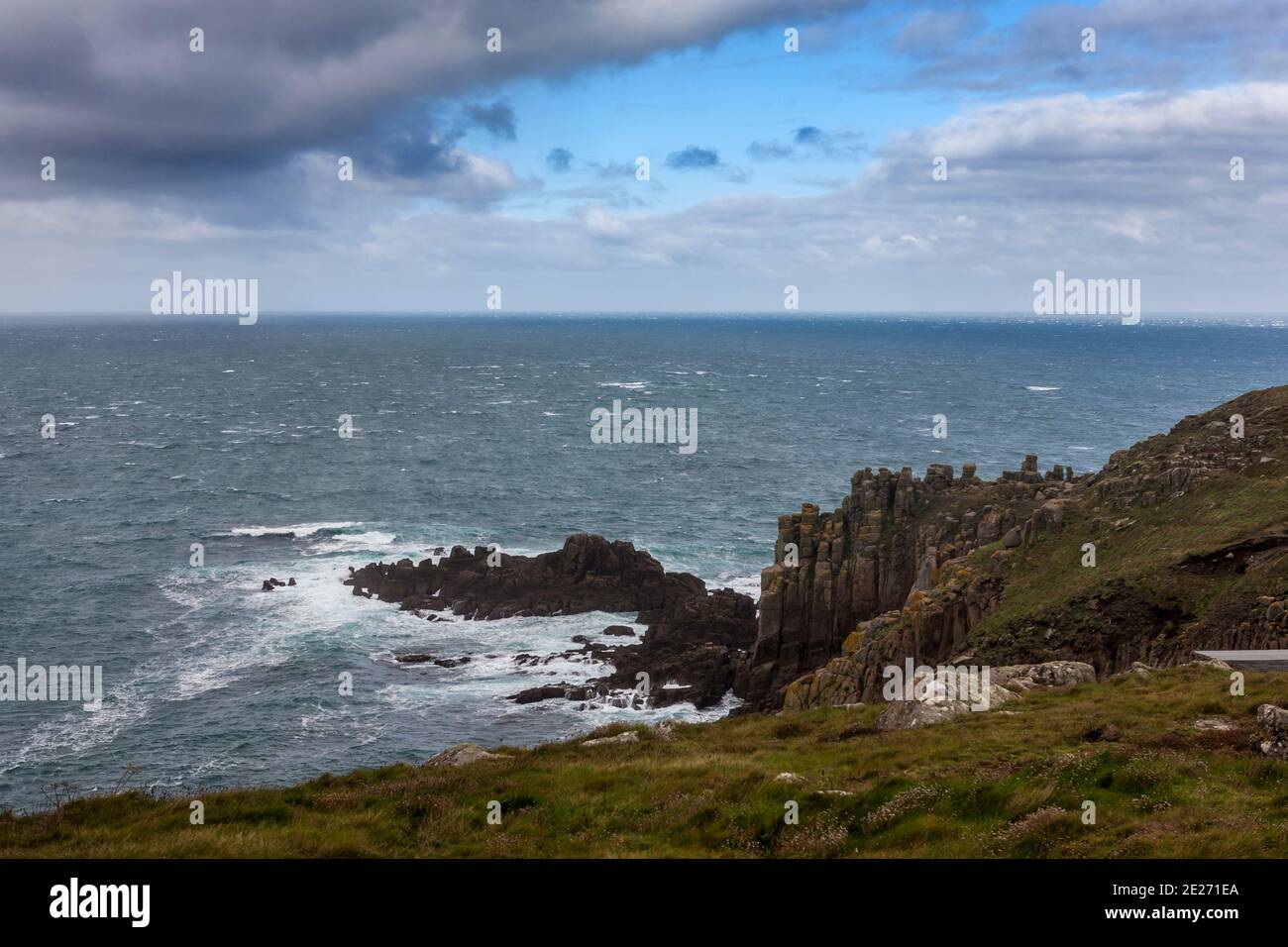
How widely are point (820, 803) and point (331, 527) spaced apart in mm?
70536

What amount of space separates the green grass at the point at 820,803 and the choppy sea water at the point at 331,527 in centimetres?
937

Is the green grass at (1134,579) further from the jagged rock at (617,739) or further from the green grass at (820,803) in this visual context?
the jagged rock at (617,739)

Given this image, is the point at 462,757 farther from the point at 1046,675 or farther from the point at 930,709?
the point at 1046,675

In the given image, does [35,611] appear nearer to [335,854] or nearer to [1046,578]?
[335,854]

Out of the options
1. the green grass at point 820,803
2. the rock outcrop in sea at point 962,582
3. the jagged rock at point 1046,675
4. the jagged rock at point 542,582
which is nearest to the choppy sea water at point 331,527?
the jagged rock at point 542,582

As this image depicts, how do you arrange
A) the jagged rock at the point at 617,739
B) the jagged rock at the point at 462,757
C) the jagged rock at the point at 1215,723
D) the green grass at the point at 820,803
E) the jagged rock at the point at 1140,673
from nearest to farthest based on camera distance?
1. the green grass at the point at 820,803
2. the jagged rock at the point at 1215,723
3. the jagged rock at the point at 462,757
4. the jagged rock at the point at 617,739
5. the jagged rock at the point at 1140,673

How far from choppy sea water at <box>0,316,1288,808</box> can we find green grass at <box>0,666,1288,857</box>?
937 cm

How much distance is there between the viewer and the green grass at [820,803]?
15.2 m

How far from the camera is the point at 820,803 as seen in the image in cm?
1750

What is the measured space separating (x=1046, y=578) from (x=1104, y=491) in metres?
8.81

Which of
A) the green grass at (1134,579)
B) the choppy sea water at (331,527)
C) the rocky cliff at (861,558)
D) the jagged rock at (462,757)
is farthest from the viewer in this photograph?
the rocky cliff at (861,558)

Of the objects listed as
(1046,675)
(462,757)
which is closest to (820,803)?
(462,757)
